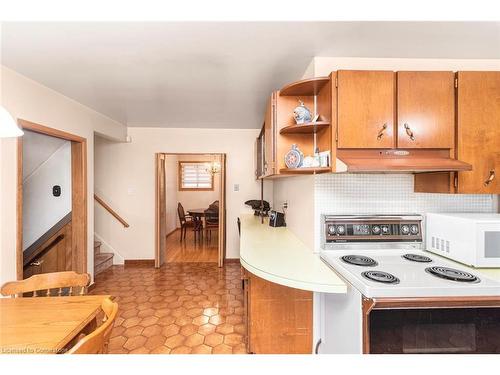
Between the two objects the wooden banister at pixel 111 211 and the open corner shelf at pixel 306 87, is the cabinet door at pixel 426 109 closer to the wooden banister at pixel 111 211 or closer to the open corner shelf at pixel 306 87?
the open corner shelf at pixel 306 87

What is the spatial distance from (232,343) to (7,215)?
2.08 metres

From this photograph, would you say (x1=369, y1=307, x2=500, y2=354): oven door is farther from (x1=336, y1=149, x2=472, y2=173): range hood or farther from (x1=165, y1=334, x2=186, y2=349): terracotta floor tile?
(x1=165, y1=334, x2=186, y2=349): terracotta floor tile

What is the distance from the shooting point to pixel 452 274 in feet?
3.57

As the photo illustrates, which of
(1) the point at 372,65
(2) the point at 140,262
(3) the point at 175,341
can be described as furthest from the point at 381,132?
(2) the point at 140,262

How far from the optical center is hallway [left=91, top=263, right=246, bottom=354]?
181 centimetres

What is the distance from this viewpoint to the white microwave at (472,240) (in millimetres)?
1185

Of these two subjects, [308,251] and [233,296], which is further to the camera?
[233,296]

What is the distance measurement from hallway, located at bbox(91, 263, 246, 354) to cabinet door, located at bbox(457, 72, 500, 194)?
2008 mm

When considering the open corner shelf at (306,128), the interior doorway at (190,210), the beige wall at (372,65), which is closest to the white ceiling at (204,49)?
the beige wall at (372,65)

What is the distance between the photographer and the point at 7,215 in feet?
5.65

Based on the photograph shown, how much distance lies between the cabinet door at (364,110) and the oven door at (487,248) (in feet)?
2.19

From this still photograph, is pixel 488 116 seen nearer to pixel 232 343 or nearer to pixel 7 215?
pixel 232 343

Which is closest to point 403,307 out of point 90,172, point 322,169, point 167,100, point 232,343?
point 322,169
